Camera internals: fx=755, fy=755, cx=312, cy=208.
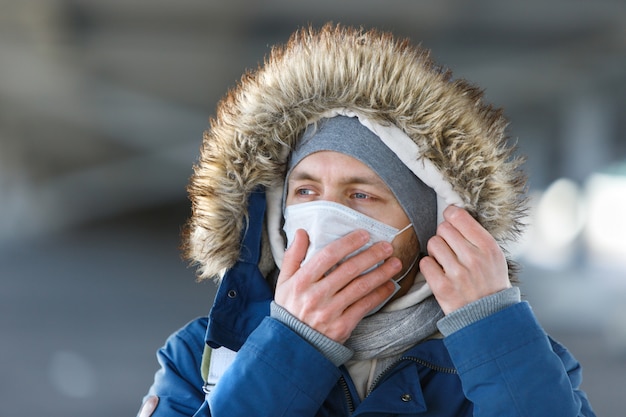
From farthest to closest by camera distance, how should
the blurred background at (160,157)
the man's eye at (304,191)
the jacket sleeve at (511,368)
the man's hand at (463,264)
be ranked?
the blurred background at (160,157) < the man's eye at (304,191) < the man's hand at (463,264) < the jacket sleeve at (511,368)

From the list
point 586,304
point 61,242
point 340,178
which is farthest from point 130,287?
point 340,178

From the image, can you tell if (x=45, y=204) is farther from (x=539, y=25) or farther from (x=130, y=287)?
(x=539, y=25)

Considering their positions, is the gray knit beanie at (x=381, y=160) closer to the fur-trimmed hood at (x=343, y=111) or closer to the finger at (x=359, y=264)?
the fur-trimmed hood at (x=343, y=111)

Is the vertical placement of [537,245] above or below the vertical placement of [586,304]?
above

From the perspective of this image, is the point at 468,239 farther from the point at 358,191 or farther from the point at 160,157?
the point at 160,157

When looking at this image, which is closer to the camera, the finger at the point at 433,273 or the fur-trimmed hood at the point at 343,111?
the finger at the point at 433,273

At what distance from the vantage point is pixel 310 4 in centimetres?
1334

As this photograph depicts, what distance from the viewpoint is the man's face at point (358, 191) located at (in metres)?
2.19

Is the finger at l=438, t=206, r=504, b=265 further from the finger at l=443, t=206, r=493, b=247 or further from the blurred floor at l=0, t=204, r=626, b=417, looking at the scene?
the blurred floor at l=0, t=204, r=626, b=417

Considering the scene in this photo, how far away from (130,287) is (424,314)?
9663 millimetres

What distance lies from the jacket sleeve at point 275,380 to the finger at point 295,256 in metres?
0.17

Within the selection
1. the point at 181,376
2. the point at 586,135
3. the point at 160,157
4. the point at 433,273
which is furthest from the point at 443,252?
the point at 160,157

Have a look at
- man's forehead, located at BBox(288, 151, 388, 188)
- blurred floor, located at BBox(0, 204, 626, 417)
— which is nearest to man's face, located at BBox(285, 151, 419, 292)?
man's forehead, located at BBox(288, 151, 388, 188)

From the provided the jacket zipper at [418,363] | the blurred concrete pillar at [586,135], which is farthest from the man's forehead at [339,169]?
the blurred concrete pillar at [586,135]
